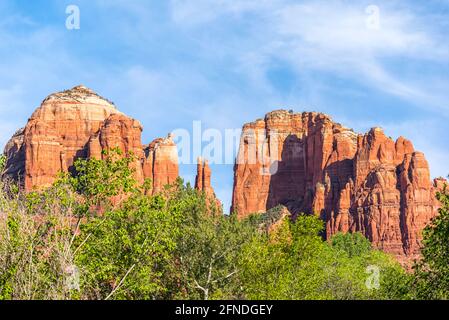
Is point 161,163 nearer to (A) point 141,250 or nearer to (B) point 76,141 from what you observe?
(B) point 76,141

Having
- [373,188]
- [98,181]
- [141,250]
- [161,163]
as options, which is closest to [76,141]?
[161,163]

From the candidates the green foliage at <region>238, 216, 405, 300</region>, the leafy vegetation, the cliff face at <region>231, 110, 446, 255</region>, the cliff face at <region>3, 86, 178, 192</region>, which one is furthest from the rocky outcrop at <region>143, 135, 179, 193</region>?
the green foliage at <region>238, 216, 405, 300</region>

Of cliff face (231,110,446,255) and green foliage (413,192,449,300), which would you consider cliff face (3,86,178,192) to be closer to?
cliff face (231,110,446,255)

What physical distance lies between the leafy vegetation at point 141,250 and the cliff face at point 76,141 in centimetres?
10375

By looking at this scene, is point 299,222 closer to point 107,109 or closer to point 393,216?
point 393,216

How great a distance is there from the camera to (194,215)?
181 feet

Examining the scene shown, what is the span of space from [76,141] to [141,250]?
136 metres

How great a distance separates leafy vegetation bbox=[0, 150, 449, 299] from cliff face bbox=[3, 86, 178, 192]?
340 feet

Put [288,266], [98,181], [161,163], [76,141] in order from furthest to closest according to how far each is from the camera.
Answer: [161,163], [76,141], [288,266], [98,181]

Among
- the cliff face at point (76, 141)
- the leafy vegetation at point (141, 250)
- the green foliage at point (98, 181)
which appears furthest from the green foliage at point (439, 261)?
the cliff face at point (76, 141)

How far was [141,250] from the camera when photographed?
37625 millimetres

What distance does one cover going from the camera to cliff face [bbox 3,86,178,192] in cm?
16075
